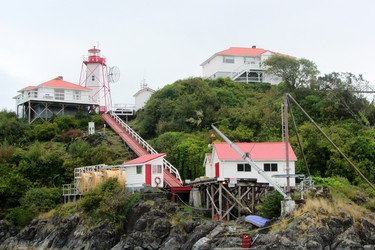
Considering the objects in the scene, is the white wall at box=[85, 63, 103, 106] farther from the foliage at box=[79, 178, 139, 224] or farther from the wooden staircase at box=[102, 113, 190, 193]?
the foliage at box=[79, 178, 139, 224]

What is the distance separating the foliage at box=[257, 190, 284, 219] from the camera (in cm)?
3500

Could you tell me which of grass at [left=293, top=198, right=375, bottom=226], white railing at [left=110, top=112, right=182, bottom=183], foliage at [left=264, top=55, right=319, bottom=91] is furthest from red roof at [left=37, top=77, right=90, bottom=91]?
grass at [left=293, top=198, right=375, bottom=226]

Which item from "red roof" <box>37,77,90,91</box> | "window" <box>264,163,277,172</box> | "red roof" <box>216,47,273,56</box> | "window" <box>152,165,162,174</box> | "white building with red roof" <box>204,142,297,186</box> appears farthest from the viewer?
"red roof" <box>216,47,273,56</box>

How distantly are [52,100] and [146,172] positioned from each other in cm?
2655

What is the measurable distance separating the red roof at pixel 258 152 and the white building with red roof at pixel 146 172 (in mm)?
4672

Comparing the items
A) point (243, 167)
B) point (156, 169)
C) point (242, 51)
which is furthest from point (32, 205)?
point (242, 51)

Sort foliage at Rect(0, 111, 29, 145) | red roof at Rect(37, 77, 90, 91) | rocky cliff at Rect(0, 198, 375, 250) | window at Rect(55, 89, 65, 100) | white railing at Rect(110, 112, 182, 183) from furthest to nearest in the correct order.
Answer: window at Rect(55, 89, 65, 100)
red roof at Rect(37, 77, 90, 91)
foliage at Rect(0, 111, 29, 145)
white railing at Rect(110, 112, 182, 183)
rocky cliff at Rect(0, 198, 375, 250)

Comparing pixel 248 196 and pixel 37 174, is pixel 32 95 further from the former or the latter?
pixel 248 196

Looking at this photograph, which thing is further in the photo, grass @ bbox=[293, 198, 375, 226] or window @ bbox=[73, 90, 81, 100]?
window @ bbox=[73, 90, 81, 100]

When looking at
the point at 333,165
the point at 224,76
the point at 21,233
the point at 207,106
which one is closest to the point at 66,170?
the point at 21,233

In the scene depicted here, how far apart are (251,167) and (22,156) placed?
873 inches

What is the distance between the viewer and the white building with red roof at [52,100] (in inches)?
2611

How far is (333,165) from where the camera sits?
1758 inches

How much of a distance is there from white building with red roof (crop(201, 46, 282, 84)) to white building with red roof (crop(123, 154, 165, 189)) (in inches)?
1217
